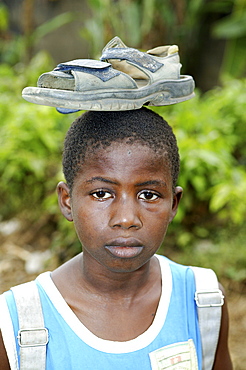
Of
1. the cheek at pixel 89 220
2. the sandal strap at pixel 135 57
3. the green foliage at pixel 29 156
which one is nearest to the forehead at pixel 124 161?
the cheek at pixel 89 220

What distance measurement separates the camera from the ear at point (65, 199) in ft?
5.22

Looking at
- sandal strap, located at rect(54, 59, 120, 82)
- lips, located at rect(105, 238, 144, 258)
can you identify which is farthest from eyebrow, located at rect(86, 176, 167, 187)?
sandal strap, located at rect(54, 59, 120, 82)

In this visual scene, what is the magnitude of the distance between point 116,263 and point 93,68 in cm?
57

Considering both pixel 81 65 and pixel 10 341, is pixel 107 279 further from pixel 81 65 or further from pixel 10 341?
pixel 81 65

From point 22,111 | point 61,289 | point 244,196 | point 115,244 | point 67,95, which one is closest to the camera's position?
point 67,95

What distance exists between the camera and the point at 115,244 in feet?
4.62

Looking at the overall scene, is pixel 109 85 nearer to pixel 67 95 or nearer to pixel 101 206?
pixel 67 95

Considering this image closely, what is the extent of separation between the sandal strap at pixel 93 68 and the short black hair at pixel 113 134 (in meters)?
0.15

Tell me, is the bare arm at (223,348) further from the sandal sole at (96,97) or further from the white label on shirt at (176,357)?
the sandal sole at (96,97)

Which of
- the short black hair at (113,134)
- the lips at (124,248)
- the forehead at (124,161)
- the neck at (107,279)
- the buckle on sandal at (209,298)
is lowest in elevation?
the buckle on sandal at (209,298)

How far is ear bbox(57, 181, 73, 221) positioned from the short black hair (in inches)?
2.0

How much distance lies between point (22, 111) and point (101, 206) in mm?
2949

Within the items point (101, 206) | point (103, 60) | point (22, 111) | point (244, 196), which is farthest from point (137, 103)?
point (22, 111)

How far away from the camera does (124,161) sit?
139 cm
